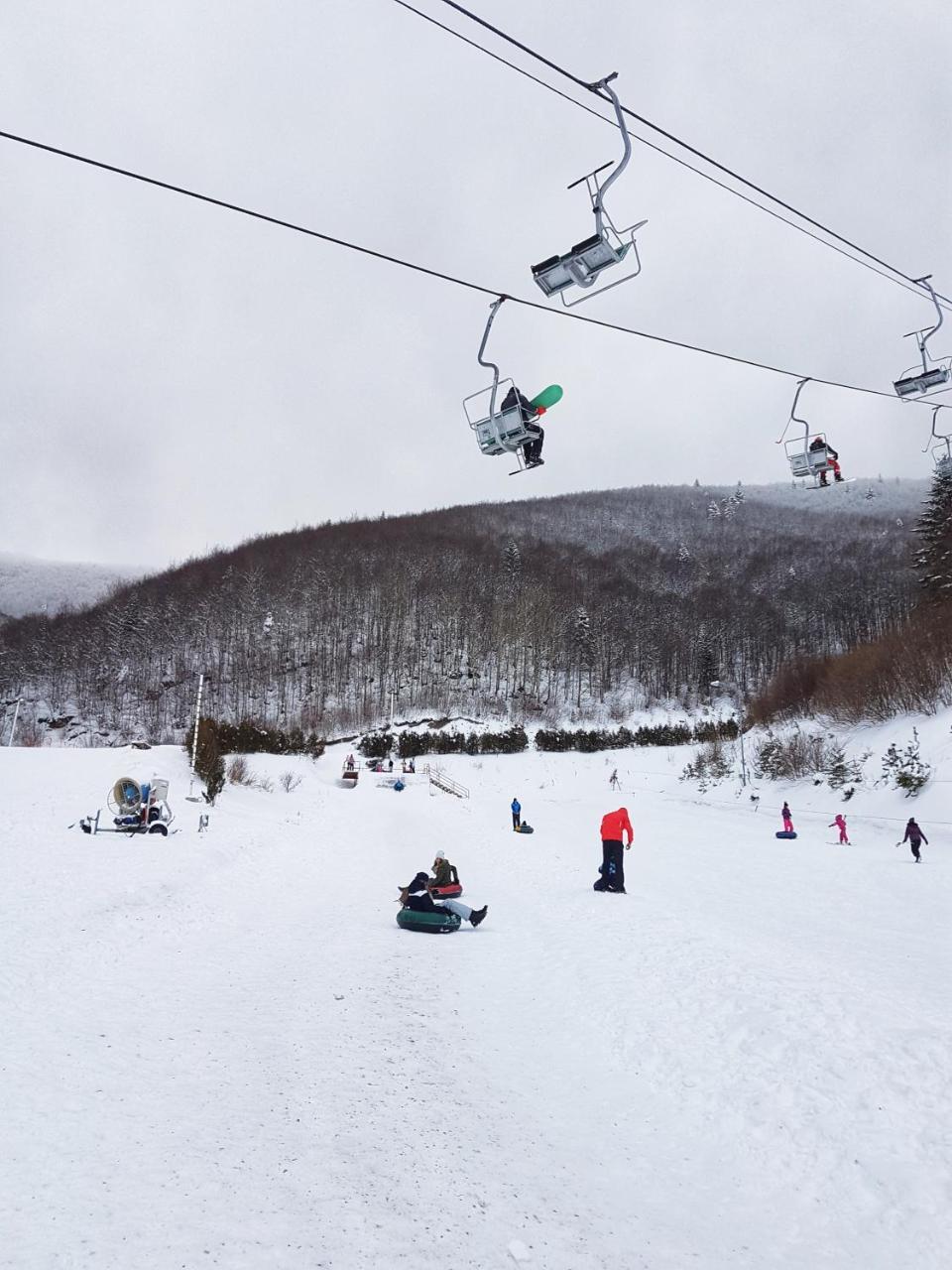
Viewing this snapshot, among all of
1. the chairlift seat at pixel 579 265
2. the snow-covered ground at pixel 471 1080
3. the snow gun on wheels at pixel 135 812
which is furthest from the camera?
the snow gun on wheels at pixel 135 812

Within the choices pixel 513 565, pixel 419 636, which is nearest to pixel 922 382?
pixel 419 636

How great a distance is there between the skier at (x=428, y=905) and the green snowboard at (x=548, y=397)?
304 inches

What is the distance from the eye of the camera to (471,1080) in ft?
18.1

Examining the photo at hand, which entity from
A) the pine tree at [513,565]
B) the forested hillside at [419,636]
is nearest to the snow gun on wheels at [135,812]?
the forested hillside at [419,636]

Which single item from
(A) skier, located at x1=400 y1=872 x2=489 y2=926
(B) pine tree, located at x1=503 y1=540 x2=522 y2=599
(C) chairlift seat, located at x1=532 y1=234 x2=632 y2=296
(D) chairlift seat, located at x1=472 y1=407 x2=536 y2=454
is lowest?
(A) skier, located at x1=400 y1=872 x2=489 y2=926

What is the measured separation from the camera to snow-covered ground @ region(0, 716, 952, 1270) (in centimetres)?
365

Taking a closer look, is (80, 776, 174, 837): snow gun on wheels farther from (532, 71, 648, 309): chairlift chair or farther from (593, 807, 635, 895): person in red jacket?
(532, 71, 648, 309): chairlift chair

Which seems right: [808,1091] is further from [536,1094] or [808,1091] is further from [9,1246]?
[9,1246]

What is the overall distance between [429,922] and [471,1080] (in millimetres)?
5319

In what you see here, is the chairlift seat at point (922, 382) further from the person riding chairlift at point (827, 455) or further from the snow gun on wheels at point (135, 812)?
the snow gun on wheels at point (135, 812)

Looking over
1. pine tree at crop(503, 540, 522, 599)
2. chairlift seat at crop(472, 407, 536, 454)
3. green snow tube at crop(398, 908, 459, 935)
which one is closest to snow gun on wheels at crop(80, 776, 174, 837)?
green snow tube at crop(398, 908, 459, 935)

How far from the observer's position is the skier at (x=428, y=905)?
1083 centimetres

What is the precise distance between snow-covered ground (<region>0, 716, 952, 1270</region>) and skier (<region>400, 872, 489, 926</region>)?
295 millimetres

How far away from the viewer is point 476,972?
8.57m
